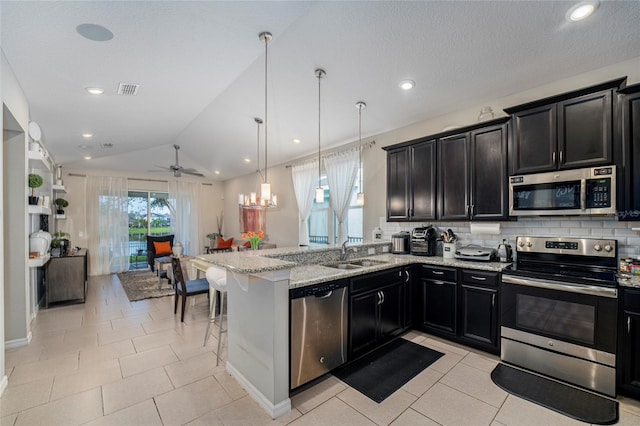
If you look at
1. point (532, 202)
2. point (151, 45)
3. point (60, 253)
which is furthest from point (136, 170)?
point (532, 202)

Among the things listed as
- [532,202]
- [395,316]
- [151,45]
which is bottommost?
[395,316]

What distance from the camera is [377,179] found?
4512 millimetres

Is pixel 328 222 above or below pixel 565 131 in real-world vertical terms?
below

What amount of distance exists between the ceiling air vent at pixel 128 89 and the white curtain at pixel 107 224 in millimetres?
5388

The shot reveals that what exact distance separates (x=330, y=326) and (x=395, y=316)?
1043 millimetres

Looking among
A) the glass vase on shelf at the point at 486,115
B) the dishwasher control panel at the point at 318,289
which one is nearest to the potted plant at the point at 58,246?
the dishwasher control panel at the point at 318,289

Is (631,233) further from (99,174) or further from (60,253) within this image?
(99,174)

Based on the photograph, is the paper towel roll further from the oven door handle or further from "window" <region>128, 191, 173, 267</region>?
"window" <region>128, 191, 173, 267</region>

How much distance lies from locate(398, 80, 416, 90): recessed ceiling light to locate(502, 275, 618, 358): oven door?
2249 millimetres

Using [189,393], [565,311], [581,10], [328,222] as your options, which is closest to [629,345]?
[565,311]

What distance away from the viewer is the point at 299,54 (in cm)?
Result: 298

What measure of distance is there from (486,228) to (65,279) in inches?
244

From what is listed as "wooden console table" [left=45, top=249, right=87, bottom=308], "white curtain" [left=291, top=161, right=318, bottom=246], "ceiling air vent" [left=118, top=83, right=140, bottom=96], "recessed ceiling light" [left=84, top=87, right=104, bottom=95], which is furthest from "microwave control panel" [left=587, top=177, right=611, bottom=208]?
"wooden console table" [left=45, top=249, right=87, bottom=308]

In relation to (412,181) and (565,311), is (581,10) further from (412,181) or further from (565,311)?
(565,311)
